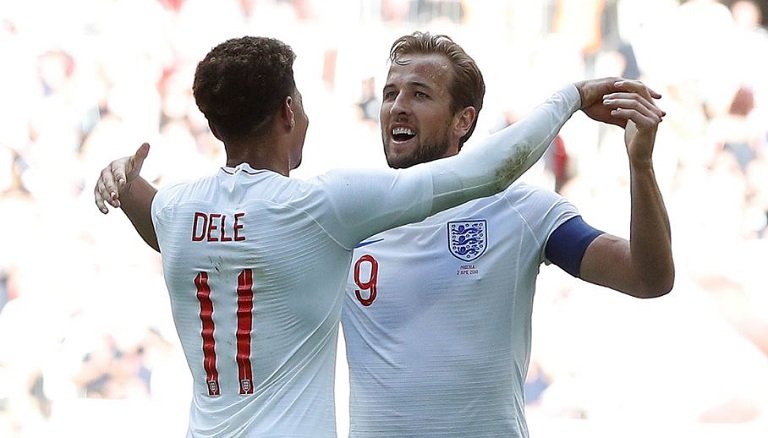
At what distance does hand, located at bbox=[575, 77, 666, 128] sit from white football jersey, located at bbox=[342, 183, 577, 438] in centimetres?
25

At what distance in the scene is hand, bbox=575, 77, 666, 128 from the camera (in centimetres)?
250

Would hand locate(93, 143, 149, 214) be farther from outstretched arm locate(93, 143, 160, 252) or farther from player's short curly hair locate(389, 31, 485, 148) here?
player's short curly hair locate(389, 31, 485, 148)

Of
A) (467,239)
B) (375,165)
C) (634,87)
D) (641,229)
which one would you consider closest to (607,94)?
(634,87)

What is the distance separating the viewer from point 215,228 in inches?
87.8

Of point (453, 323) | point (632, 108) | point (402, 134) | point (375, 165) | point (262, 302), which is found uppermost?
point (632, 108)

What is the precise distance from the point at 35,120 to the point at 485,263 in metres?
4.14

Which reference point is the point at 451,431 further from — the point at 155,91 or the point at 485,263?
the point at 155,91

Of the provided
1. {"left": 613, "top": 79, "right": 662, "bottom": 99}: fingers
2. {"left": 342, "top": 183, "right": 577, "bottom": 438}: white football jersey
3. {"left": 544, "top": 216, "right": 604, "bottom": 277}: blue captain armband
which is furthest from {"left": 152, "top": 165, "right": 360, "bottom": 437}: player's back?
{"left": 613, "top": 79, "right": 662, "bottom": 99}: fingers

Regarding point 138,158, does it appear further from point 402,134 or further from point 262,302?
point 402,134

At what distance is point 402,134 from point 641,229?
666 mm

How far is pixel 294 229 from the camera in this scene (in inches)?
86.7

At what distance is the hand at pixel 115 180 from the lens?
2311 mm

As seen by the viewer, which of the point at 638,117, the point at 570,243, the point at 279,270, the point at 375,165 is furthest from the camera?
the point at 375,165

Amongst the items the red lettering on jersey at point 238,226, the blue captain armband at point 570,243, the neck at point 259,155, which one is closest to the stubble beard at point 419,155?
the blue captain armband at point 570,243
